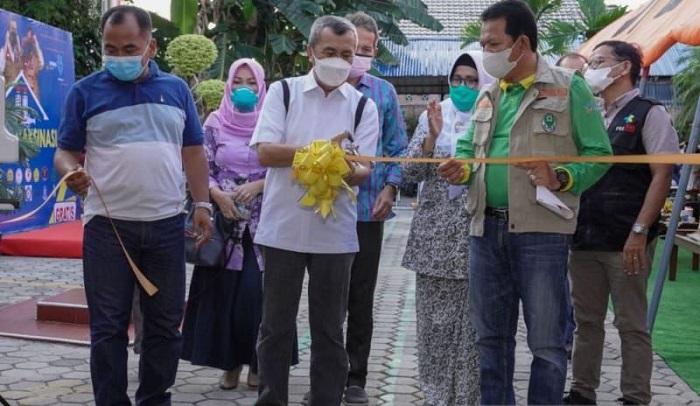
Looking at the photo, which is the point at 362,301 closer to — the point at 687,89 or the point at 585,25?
the point at 585,25

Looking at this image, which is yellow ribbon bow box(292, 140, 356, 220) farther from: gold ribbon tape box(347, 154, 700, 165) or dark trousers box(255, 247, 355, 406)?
gold ribbon tape box(347, 154, 700, 165)

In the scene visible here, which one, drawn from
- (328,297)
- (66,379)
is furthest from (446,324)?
(66,379)

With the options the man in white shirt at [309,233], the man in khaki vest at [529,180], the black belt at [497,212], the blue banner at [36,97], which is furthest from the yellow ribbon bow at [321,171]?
the blue banner at [36,97]

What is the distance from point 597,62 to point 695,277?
7961 mm

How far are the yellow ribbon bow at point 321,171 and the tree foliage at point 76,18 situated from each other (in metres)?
13.8

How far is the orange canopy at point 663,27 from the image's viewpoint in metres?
6.28

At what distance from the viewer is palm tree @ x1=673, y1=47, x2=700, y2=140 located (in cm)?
2705

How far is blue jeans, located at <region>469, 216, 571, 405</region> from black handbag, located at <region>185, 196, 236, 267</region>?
5.66 feet

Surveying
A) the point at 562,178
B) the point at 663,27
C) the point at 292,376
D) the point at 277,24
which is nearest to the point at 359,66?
the point at 562,178

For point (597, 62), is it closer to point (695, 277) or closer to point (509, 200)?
point (509, 200)

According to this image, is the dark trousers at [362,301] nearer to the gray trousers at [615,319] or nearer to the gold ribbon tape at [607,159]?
the gray trousers at [615,319]

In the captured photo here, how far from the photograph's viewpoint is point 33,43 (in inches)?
517

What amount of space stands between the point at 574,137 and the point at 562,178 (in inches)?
8.5

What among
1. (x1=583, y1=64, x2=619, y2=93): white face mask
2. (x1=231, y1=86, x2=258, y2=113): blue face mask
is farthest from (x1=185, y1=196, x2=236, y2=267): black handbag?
(x1=583, y1=64, x2=619, y2=93): white face mask
